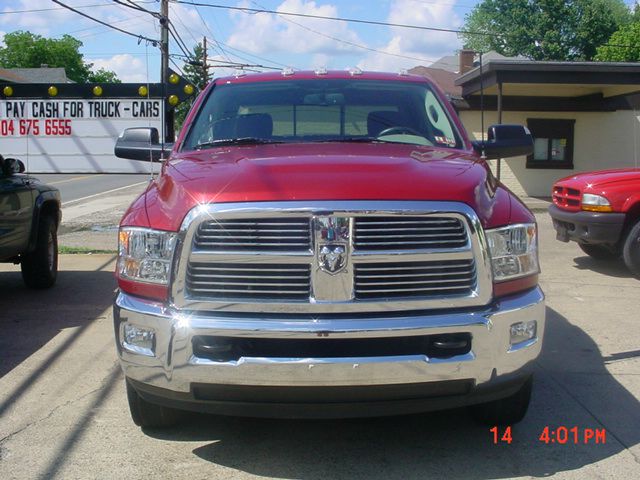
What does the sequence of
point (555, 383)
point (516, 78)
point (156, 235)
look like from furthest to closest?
point (516, 78)
point (555, 383)
point (156, 235)

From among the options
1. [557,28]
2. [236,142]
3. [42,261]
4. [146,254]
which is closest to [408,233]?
[146,254]

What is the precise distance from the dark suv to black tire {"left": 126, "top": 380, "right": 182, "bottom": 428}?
3.68 m

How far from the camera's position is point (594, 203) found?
8891mm

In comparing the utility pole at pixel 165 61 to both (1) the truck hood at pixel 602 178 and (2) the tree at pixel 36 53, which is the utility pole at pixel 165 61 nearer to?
(1) the truck hood at pixel 602 178

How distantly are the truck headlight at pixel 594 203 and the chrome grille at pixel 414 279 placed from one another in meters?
5.93

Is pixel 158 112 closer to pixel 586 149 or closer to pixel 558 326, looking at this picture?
pixel 558 326

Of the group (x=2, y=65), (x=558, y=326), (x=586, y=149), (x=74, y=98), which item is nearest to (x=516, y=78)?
(x=586, y=149)

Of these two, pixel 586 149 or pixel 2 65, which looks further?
pixel 2 65

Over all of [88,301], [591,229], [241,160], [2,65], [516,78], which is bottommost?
[88,301]

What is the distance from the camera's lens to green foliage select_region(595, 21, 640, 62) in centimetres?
4684

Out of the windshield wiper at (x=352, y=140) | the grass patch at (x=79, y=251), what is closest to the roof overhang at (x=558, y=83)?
the grass patch at (x=79, y=251)

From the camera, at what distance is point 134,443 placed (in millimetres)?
4039

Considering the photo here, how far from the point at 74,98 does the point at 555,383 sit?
9117 mm

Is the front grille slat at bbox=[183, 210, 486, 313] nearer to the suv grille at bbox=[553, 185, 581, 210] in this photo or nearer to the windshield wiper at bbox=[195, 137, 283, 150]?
the windshield wiper at bbox=[195, 137, 283, 150]
